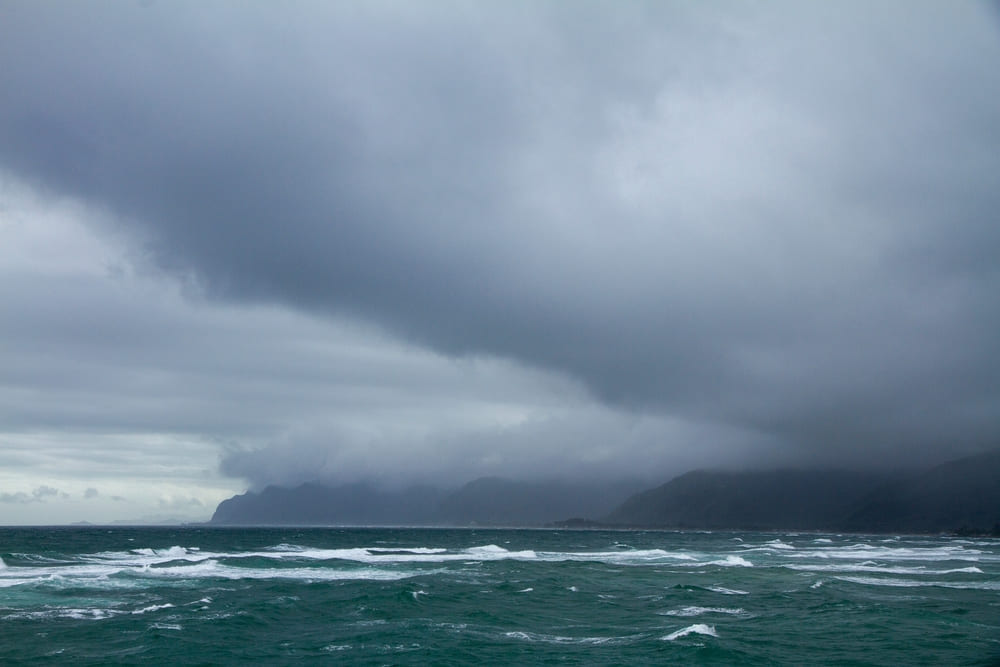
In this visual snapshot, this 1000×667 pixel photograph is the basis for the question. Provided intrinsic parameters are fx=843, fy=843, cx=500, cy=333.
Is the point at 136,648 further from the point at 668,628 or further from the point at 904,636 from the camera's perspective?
the point at 904,636

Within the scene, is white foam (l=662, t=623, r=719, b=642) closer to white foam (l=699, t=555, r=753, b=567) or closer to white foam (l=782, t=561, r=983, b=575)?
white foam (l=782, t=561, r=983, b=575)

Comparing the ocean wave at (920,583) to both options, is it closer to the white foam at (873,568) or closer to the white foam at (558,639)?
the white foam at (873,568)

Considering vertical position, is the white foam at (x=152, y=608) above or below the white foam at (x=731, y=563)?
above

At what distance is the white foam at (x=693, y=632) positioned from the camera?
84.0 ft

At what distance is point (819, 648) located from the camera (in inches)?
971

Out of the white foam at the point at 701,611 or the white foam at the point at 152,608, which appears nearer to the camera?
the white foam at the point at 152,608

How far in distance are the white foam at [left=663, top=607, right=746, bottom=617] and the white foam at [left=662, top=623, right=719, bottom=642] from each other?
4.14 m

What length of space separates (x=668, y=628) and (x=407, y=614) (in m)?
9.43

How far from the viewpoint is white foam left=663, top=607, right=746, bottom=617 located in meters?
31.7

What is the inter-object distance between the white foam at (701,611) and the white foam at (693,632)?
4.14 meters

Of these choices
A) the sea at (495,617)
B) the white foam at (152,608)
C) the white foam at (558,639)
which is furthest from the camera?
the white foam at (152,608)

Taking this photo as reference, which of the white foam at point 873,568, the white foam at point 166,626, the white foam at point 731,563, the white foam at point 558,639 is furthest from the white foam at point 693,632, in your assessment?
the white foam at point 731,563

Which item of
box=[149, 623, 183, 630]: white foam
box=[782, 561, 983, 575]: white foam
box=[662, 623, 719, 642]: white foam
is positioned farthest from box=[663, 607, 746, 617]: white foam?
box=[782, 561, 983, 575]: white foam

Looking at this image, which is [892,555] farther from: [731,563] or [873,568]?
[731,563]
